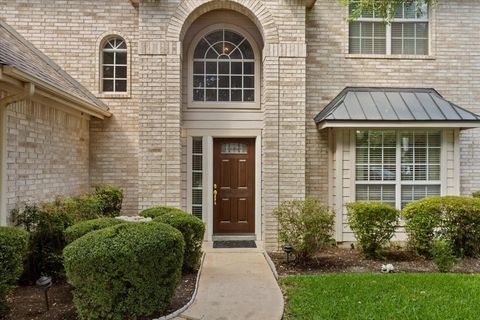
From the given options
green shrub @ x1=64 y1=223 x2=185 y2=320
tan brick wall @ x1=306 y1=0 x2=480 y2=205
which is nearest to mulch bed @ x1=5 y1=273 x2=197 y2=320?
green shrub @ x1=64 y1=223 x2=185 y2=320

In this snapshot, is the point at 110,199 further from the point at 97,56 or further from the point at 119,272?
the point at 119,272

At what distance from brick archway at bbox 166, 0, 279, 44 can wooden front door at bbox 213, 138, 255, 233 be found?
2495 millimetres

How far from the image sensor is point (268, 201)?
845cm

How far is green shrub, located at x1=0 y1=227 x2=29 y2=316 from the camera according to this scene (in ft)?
14.3

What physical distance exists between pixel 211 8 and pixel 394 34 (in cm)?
447

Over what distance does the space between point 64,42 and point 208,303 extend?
715 centimetres

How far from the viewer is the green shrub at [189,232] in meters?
6.40

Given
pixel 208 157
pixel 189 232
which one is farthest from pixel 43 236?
pixel 208 157

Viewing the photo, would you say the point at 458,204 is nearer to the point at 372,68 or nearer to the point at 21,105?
the point at 372,68

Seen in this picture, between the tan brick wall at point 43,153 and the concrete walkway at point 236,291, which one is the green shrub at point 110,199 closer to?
the tan brick wall at point 43,153

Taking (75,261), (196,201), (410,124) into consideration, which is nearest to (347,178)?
(410,124)

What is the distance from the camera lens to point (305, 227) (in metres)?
7.04

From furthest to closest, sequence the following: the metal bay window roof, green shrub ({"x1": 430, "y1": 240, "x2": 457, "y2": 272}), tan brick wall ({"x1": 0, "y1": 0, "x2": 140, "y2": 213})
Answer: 1. tan brick wall ({"x1": 0, "y1": 0, "x2": 140, "y2": 213})
2. the metal bay window roof
3. green shrub ({"x1": 430, "y1": 240, "x2": 457, "y2": 272})

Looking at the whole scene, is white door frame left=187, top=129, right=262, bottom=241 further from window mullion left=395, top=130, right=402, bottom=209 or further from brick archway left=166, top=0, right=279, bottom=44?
window mullion left=395, top=130, right=402, bottom=209
